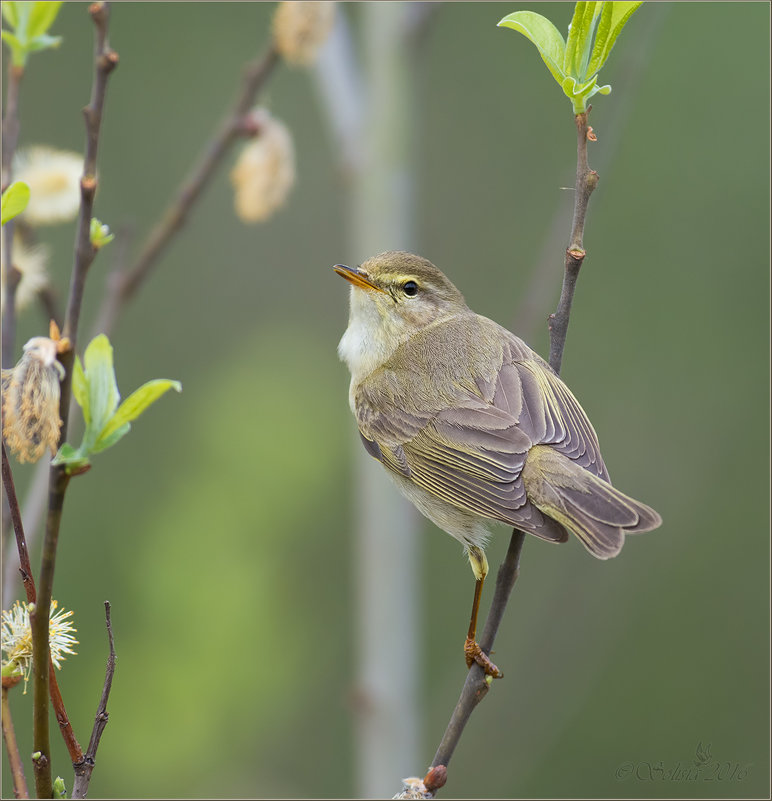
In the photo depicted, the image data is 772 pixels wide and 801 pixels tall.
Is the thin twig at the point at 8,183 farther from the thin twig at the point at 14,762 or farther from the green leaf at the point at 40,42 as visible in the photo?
the thin twig at the point at 14,762

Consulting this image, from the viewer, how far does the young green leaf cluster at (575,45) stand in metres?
1.74

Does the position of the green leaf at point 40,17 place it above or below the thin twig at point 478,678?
above

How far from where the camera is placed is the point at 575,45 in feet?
5.86

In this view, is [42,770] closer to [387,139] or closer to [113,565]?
[113,565]

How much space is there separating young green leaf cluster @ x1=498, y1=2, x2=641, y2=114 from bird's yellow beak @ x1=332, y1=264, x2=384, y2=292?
1.55 m

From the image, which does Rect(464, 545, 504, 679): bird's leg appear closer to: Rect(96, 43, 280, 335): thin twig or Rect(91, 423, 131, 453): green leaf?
Rect(96, 43, 280, 335): thin twig

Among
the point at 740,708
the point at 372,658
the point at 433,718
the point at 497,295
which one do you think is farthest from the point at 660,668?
the point at 497,295

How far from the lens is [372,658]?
177 inches

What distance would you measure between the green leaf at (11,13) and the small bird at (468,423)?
1.57m

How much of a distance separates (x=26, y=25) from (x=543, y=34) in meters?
0.96

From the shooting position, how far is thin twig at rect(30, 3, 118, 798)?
1.25 metres

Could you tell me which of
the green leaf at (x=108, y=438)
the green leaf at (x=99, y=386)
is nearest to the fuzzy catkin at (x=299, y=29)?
the green leaf at (x=99, y=386)

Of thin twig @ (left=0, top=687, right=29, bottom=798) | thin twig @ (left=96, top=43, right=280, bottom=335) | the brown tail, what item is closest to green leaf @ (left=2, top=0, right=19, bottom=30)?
thin twig @ (left=96, top=43, right=280, bottom=335)

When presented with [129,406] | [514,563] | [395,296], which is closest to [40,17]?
[129,406]
